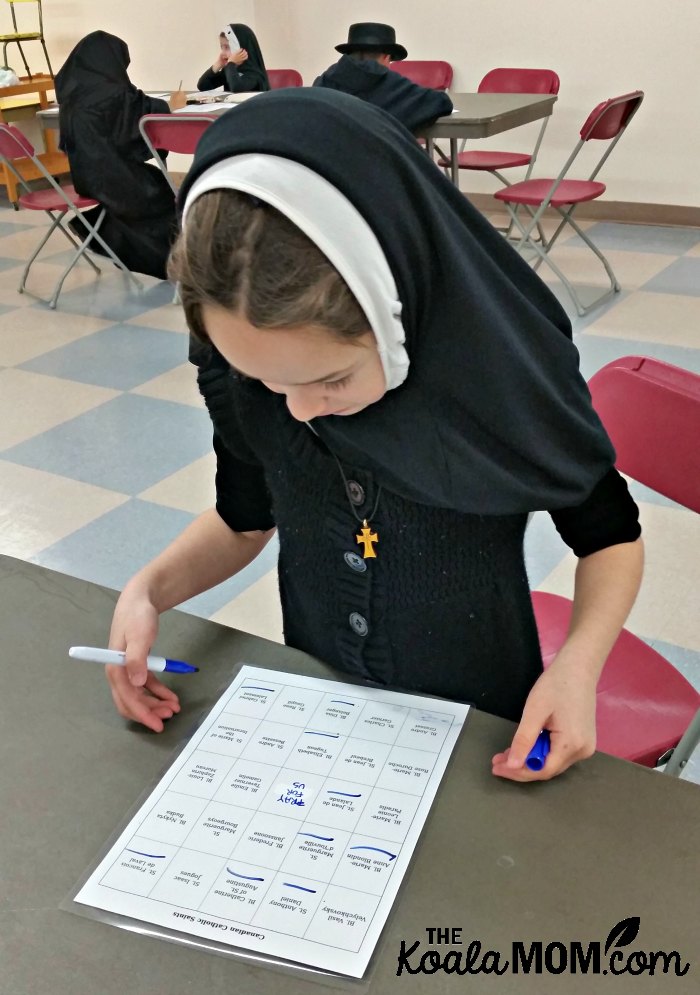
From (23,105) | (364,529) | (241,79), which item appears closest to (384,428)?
(364,529)

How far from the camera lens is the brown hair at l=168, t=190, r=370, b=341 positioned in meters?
0.59

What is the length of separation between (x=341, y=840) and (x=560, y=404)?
0.36m

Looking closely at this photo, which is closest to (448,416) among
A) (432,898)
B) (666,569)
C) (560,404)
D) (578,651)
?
(560,404)

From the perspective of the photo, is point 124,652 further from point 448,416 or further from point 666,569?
point 666,569

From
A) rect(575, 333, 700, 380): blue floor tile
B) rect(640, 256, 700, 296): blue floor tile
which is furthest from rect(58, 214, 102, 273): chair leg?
rect(640, 256, 700, 296): blue floor tile

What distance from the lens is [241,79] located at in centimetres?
475

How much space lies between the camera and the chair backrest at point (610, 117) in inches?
133

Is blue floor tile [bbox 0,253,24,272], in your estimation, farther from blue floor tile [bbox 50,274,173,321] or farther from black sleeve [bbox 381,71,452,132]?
black sleeve [bbox 381,71,452,132]

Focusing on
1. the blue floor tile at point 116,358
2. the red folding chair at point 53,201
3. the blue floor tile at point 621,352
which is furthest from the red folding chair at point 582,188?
the red folding chair at point 53,201

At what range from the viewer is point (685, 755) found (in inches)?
39.2

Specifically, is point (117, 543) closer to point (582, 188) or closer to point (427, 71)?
point (582, 188)

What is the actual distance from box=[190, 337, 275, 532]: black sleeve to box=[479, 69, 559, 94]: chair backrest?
390 cm

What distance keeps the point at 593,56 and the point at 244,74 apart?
175 cm

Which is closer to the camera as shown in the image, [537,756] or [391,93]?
[537,756]
